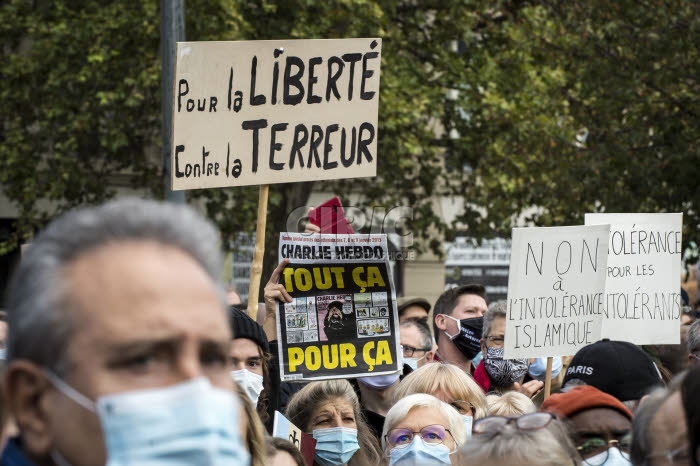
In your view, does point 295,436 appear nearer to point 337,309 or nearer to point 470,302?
point 337,309

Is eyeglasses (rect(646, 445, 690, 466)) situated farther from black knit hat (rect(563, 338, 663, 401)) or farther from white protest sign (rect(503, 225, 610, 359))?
white protest sign (rect(503, 225, 610, 359))

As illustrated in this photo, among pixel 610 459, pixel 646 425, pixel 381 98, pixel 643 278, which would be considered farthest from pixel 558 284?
pixel 381 98

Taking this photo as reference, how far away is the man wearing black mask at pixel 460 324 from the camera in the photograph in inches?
297

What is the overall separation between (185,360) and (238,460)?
17cm

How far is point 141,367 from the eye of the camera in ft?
6.02

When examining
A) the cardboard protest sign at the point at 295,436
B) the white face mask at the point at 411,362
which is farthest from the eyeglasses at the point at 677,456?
the white face mask at the point at 411,362

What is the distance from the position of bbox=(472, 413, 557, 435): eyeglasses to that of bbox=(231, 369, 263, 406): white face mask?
1.78m

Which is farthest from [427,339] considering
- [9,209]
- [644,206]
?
[9,209]

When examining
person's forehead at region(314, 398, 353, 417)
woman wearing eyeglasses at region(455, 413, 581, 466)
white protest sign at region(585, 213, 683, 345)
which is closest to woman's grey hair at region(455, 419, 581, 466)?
woman wearing eyeglasses at region(455, 413, 581, 466)

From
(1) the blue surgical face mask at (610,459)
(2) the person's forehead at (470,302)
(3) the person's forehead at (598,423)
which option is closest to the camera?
(1) the blue surgical face mask at (610,459)

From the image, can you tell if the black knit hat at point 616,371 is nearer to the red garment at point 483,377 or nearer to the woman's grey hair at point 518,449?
the woman's grey hair at point 518,449

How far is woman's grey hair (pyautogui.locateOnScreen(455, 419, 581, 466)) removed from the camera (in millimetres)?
3283

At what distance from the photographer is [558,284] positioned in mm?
6973

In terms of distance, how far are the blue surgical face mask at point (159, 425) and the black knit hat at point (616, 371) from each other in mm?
3370
